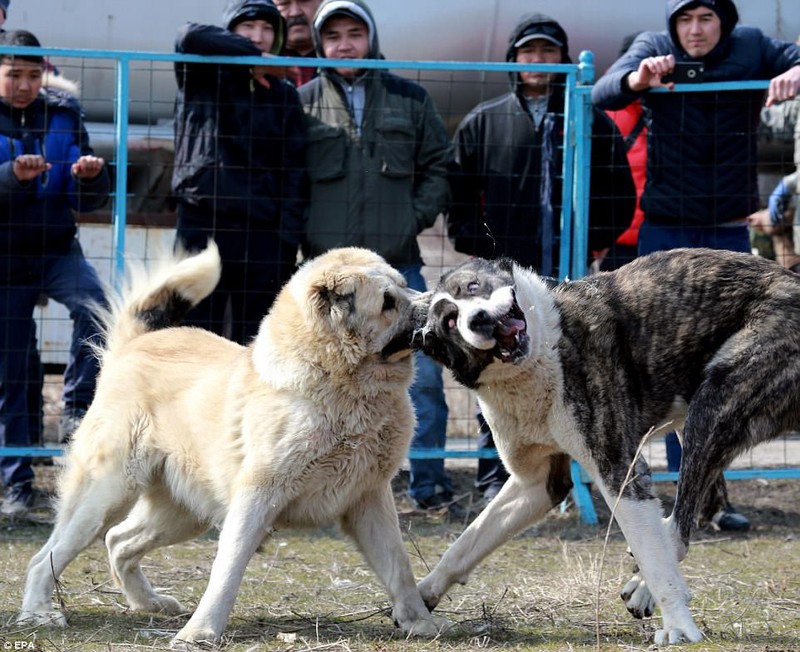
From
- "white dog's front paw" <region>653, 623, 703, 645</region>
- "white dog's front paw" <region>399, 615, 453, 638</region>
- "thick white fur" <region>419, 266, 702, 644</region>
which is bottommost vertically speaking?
"white dog's front paw" <region>399, 615, 453, 638</region>

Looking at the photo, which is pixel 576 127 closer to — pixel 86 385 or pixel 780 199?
pixel 780 199

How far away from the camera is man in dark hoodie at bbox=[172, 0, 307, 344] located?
7.24 meters

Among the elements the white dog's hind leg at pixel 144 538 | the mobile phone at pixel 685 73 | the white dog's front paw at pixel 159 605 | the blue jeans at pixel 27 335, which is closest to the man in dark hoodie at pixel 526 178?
the mobile phone at pixel 685 73

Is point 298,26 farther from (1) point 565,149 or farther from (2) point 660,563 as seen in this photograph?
(2) point 660,563

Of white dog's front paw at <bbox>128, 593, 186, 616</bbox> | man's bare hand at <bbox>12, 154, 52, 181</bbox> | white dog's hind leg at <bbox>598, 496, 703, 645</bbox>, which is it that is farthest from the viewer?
man's bare hand at <bbox>12, 154, 52, 181</bbox>

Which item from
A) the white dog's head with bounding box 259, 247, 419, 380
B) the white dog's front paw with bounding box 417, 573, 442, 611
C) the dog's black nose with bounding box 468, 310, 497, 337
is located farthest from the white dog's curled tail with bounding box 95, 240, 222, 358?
the white dog's front paw with bounding box 417, 573, 442, 611

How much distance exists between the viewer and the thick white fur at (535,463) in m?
4.50

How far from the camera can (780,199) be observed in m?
8.44

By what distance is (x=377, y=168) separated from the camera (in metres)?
7.30

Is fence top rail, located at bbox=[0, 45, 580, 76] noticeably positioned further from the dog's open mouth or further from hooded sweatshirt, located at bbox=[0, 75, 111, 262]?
the dog's open mouth

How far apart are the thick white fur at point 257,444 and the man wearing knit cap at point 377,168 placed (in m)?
2.23

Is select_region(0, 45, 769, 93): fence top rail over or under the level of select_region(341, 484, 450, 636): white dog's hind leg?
over

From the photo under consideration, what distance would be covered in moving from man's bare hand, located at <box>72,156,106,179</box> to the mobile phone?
3.28 m

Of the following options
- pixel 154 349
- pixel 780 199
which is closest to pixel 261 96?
pixel 154 349
